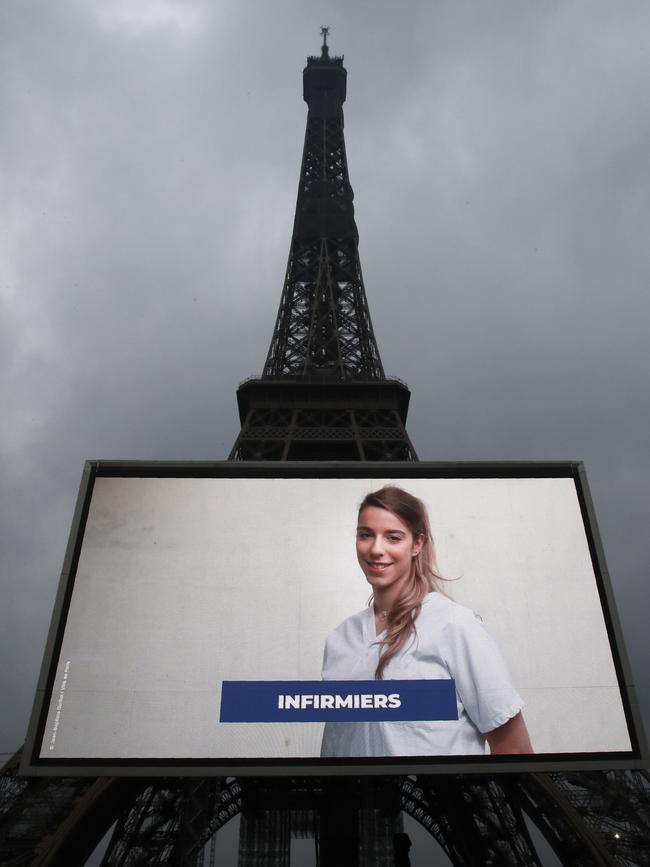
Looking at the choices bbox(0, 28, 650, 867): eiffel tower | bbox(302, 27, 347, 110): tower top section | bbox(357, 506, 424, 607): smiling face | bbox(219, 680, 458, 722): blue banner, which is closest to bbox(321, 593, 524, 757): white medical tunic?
bbox(219, 680, 458, 722): blue banner

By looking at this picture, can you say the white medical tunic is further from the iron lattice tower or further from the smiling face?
the iron lattice tower

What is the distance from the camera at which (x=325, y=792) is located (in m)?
20.7

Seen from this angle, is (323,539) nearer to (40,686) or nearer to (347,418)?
(40,686)

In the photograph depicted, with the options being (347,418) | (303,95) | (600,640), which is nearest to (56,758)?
(600,640)

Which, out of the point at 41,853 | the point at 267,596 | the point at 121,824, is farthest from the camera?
the point at 121,824

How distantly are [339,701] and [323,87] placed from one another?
5659 cm

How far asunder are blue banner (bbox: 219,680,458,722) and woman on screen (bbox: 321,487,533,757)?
122 millimetres

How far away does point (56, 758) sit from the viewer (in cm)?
1031

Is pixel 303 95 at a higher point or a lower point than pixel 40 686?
higher

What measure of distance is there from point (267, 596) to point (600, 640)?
231 inches

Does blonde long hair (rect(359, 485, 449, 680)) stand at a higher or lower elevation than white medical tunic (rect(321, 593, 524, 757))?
higher

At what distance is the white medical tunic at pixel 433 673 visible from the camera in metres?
10.4

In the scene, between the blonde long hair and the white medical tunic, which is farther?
the blonde long hair

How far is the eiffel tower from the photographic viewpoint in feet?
61.3
